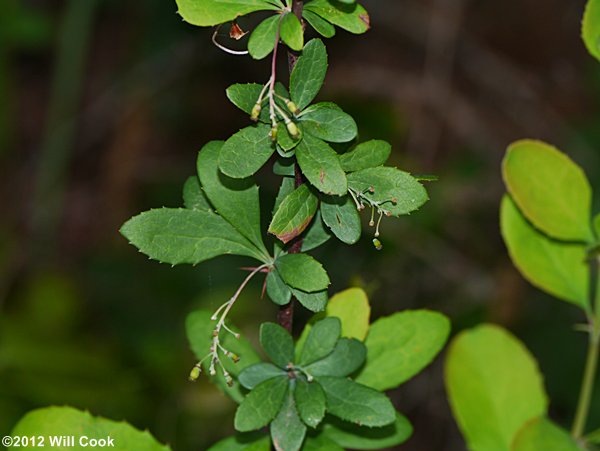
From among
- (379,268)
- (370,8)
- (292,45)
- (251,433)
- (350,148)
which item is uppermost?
(292,45)

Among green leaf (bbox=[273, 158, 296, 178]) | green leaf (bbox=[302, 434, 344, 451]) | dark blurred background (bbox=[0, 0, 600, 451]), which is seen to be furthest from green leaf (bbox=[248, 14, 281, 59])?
dark blurred background (bbox=[0, 0, 600, 451])

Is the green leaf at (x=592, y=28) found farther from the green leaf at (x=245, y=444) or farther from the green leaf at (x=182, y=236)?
the green leaf at (x=245, y=444)

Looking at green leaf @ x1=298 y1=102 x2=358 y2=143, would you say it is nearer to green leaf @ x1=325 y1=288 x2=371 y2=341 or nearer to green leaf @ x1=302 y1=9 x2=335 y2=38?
green leaf @ x1=302 y1=9 x2=335 y2=38

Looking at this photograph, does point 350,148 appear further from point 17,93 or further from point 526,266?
point 17,93

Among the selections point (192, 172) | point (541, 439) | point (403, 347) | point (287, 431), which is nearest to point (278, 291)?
point (287, 431)

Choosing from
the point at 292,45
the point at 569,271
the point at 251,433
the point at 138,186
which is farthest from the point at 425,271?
the point at 292,45

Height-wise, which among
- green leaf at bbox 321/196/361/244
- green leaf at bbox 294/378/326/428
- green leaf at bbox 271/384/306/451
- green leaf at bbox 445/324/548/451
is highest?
green leaf at bbox 321/196/361/244
